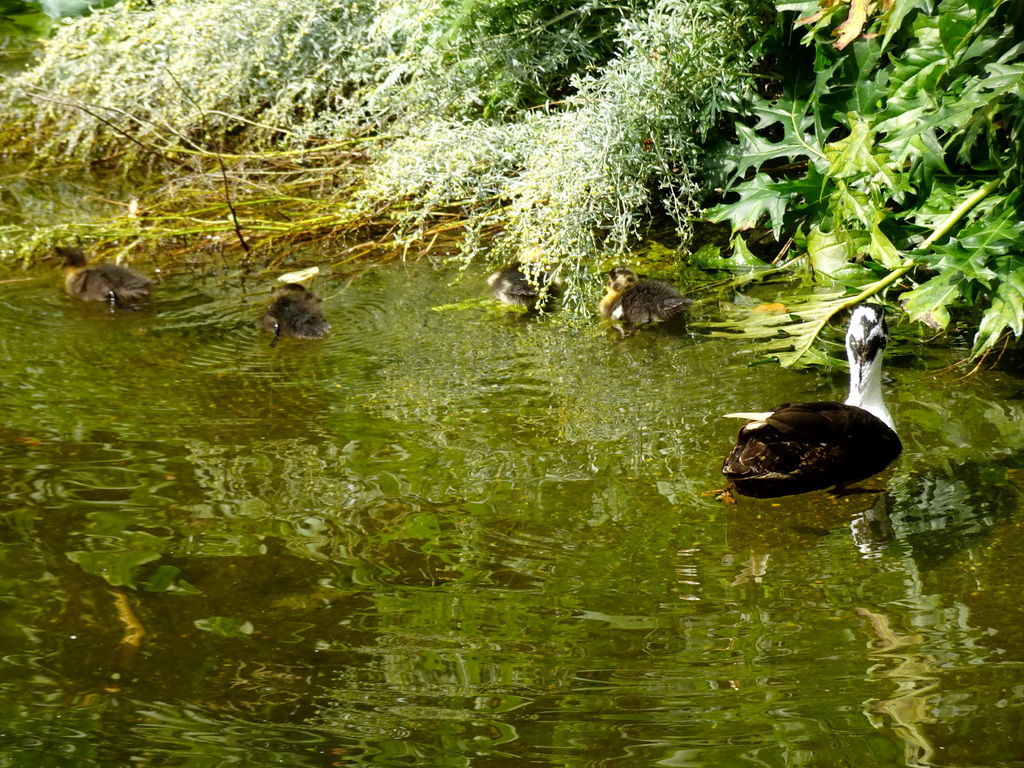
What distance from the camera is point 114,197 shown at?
26.1 feet

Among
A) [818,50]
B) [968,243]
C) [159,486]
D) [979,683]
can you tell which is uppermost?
[818,50]

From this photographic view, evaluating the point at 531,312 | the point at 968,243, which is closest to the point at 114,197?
the point at 531,312

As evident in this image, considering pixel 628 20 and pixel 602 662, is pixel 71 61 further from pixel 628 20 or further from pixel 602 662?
pixel 602 662

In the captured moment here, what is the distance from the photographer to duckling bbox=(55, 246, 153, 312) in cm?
584

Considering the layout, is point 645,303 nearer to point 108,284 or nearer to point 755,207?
point 755,207

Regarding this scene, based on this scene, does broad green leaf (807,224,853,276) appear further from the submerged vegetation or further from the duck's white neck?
the duck's white neck

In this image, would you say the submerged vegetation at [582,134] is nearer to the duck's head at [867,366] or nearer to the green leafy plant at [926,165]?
the green leafy plant at [926,165]

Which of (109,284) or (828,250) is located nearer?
(828,250)

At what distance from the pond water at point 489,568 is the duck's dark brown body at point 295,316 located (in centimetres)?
20

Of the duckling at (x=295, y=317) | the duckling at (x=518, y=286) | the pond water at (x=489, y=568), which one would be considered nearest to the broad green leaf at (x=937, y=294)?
the pond water at (x=489, y=568)

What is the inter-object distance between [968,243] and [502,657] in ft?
7.46

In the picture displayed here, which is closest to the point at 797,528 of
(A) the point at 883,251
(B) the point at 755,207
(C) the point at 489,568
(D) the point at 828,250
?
(C) the point at 489,568

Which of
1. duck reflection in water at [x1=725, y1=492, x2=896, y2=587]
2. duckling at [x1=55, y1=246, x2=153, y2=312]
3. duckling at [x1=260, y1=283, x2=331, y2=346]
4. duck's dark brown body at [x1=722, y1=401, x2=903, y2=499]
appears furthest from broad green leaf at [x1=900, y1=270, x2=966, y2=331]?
duckling at [x1=55, y1=246, x2=153, y2=312]

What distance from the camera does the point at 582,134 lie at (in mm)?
5719
